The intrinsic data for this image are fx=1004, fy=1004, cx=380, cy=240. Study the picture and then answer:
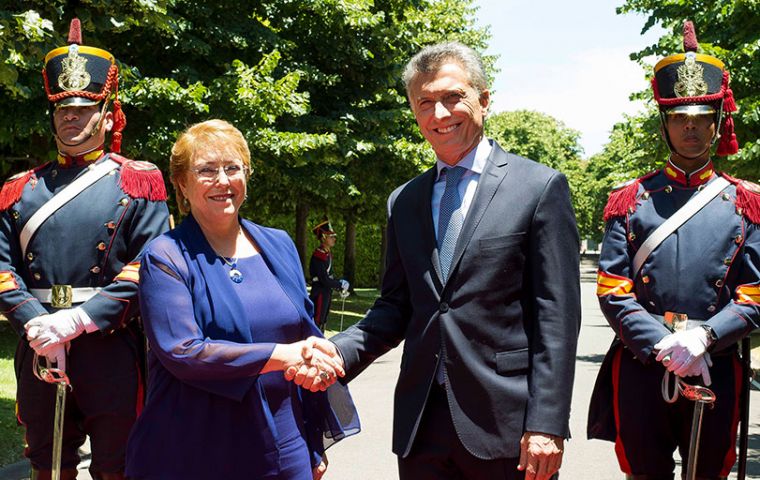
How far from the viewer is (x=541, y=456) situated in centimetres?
A: 336

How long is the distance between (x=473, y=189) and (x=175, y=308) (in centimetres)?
117

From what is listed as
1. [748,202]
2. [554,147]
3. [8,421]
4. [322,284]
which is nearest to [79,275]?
[748,202]

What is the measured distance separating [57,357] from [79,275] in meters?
0.44

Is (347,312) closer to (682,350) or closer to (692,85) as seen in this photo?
(692,85)

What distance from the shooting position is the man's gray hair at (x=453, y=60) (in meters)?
3.73

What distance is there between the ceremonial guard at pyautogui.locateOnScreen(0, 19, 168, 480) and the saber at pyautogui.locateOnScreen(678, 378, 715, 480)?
2.62 m

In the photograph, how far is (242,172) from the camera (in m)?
3.85

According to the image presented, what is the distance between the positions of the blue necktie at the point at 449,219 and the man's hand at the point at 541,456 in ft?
2.14

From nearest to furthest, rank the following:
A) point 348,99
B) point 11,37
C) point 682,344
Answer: point 682,344 → point 11,37 → point 348,99

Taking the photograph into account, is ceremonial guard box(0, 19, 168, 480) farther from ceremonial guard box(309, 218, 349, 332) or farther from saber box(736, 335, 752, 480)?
ceremonial guard box(309, 218, 349, 332)

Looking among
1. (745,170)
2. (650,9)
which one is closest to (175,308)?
(745,170)

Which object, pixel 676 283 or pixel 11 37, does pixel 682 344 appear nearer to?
pixel 676 283

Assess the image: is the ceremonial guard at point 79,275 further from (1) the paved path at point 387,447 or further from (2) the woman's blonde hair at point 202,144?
(1) the paved path at point 387,447

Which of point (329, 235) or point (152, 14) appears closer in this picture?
point (152, 14)
